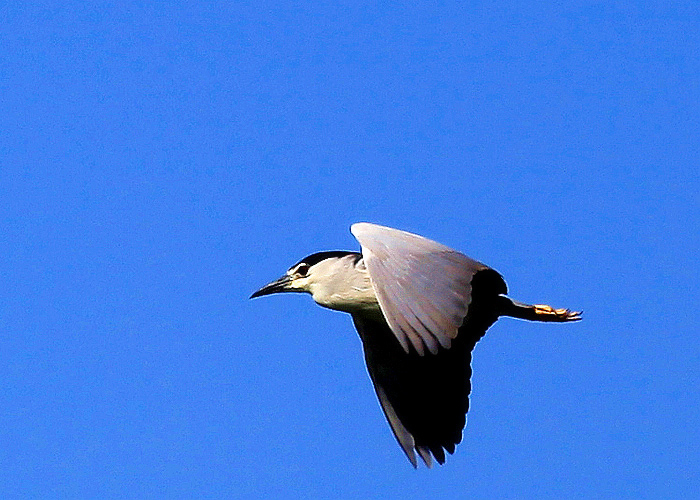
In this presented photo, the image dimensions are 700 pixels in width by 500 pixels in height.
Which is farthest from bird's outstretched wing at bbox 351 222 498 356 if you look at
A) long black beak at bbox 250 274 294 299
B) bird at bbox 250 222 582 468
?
long black beak at bbox 250 274 294 299

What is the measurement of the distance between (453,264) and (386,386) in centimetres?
275

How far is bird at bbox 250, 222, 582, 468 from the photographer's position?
8.85 metres

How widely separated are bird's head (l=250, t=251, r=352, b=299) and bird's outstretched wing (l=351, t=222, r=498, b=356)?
122 centimetres

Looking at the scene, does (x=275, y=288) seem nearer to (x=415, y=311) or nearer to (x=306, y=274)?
(x=306, y=274)

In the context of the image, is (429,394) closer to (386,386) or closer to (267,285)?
(386,386)

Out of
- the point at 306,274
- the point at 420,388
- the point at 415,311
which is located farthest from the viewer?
the point at 420,388

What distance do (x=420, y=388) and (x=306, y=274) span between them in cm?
140

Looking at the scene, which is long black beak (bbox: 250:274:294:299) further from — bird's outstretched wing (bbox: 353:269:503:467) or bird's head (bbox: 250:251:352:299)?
bird's outstretched wing (bbox: 353:269:503:467)

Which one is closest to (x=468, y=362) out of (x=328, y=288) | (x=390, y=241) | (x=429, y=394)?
(x=429, y=394)

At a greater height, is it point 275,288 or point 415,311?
point 275,288

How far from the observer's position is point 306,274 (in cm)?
1130

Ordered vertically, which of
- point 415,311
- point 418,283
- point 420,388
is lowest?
point 415,311

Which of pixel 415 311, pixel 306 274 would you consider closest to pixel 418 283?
pixel 415 311

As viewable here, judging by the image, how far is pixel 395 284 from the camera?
9008 millimetres
